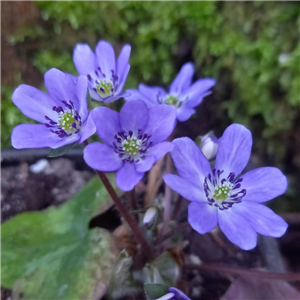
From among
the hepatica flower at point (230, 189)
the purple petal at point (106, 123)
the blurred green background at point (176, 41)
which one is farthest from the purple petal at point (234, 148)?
the blurred green background at point (176, 41)

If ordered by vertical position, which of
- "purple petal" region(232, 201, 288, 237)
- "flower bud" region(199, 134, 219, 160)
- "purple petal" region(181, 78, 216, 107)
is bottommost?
"purple petal" region(232, 201, 288, 237)

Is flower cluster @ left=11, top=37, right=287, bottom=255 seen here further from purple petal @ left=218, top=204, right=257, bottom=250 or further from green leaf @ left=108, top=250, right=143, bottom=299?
green leaf @ left=108, top=250, right=143, bottom=299

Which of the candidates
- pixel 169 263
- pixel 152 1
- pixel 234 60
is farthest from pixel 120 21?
pixel 169 263

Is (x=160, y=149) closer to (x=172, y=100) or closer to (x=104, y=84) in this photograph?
(x=104, y=84)

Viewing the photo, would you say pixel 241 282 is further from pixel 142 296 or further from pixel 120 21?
pixel 120 21

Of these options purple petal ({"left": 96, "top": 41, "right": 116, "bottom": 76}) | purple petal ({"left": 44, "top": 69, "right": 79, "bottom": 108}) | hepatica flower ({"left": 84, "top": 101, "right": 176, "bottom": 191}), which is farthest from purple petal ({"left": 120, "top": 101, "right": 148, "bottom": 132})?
purple petal ({"left": 96, "top": 41, "right": 116, "bottom": 76})

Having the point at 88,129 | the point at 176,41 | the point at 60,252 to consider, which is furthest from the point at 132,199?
the point at 176,41

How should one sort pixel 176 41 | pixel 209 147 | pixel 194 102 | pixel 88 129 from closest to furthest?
pixel 88 129 → pixel 209 147 → pixel 194 102 → pixel 176 41
